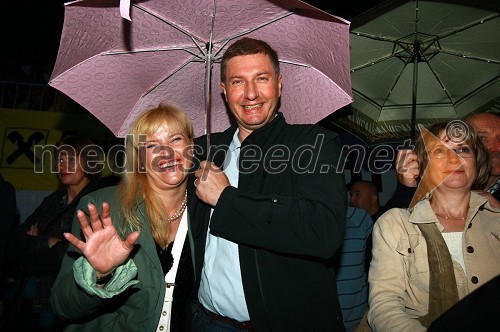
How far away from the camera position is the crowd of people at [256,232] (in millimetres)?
1892

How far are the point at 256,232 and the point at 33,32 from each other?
18.7ft

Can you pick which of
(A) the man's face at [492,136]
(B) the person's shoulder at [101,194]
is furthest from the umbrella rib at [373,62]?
(B) the person's shoulder at [101,194]

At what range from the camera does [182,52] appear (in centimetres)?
293

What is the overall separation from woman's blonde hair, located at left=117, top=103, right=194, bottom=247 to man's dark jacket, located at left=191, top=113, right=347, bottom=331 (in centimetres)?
61

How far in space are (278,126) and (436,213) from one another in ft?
3.17

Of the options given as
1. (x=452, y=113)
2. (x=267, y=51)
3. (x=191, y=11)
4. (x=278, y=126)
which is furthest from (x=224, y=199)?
(x=452, y=113)

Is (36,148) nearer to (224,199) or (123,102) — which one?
(123,102)

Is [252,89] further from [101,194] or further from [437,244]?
[437,244]

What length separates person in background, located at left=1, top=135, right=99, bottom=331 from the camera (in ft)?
11.4

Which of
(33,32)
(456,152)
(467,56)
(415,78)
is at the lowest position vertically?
(456,152)

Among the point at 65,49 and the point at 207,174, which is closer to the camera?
the point at 207,174

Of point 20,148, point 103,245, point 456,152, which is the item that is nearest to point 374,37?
point 456,152

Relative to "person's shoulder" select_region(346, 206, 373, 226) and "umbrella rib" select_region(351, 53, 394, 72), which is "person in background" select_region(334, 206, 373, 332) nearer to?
"person's shoulder" select_region(346, 206, 373, 226)

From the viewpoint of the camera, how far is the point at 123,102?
299 centimetres
